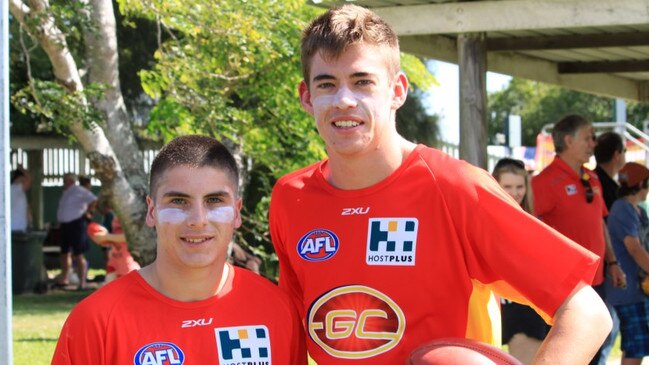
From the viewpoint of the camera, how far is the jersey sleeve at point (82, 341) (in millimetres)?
3059

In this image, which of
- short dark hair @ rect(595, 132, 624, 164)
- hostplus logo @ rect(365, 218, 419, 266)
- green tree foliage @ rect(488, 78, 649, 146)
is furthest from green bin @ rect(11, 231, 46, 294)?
green tree foliage @ rect(488, 78, 649, 146)

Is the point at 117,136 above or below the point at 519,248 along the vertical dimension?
above

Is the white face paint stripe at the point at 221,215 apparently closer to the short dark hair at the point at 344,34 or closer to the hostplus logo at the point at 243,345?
the hostplus logo at the point at 243,345

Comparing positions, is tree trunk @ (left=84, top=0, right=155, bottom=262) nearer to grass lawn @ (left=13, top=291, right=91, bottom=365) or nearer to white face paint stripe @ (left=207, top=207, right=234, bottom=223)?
grass lawn @ (left=13, top=291, right=91, bottom=365)

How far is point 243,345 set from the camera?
10.7 feet

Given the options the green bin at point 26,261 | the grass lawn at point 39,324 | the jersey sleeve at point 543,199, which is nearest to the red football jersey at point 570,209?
the jersey sleeve at point 543,199

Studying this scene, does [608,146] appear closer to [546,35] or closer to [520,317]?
[546,35]

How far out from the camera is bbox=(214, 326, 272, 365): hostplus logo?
322 centimetres

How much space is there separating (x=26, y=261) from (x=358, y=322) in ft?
49.9

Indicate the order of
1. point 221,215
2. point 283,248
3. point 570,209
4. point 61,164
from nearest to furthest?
point 221,215, point 283,248, point 570,209, point 61,164

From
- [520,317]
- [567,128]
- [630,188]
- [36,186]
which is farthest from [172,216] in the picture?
[36,186]

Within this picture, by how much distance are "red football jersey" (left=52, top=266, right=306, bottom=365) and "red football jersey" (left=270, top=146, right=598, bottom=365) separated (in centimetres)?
14

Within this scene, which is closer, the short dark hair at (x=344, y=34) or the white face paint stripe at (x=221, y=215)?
the short dark hair at (x=344, y=34)

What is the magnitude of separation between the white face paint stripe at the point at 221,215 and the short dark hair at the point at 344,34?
0.51m
